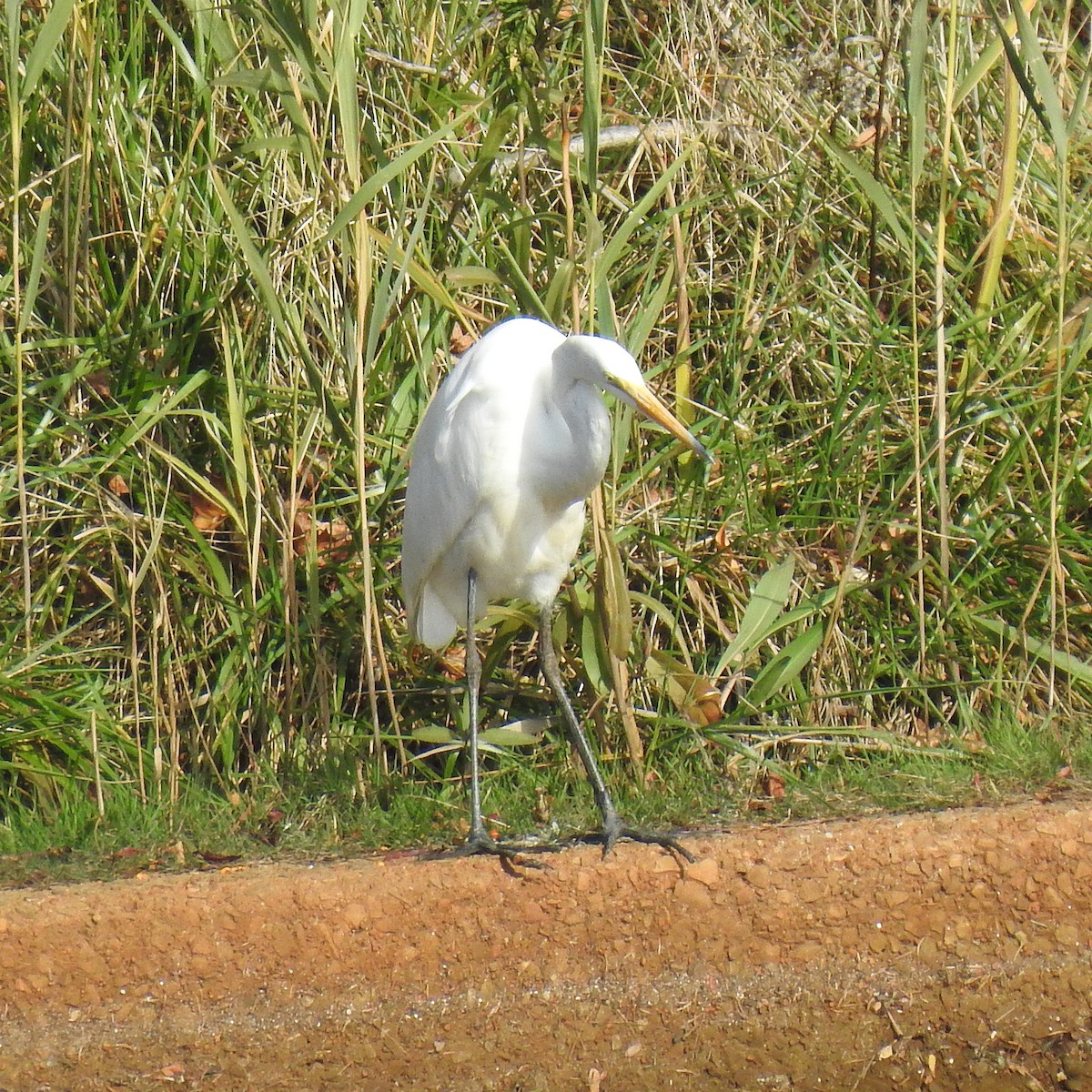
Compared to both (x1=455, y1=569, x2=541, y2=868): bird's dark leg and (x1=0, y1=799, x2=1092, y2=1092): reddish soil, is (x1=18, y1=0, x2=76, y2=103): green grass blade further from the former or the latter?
(x1=0, y1=799, x2=1092, y2=1092): reddish soil

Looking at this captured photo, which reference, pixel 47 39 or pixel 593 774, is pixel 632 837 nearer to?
pixel 593 774

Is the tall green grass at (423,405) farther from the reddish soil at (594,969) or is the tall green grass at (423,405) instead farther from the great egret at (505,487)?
the reddish soil at (594,969)

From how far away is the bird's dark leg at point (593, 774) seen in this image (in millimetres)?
2422

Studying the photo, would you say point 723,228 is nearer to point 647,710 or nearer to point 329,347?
point 329,347

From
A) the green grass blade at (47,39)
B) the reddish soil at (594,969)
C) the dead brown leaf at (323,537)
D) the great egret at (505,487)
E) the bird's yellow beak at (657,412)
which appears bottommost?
the reddish soil at (594,969)

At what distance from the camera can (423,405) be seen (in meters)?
3.43

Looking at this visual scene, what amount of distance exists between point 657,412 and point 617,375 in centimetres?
11

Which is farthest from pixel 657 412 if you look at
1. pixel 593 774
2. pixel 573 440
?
pixel 593 774

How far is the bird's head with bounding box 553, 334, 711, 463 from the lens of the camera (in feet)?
7.67

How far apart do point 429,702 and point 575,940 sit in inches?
44.5

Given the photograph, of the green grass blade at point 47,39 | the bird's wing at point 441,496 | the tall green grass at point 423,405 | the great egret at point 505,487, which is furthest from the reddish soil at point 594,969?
the green grass blade at point 47,39

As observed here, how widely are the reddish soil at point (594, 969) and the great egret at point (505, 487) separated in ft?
0.66

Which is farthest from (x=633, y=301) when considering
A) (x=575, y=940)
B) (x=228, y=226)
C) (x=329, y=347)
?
(x=575, y=940)

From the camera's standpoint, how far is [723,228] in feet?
12.3
